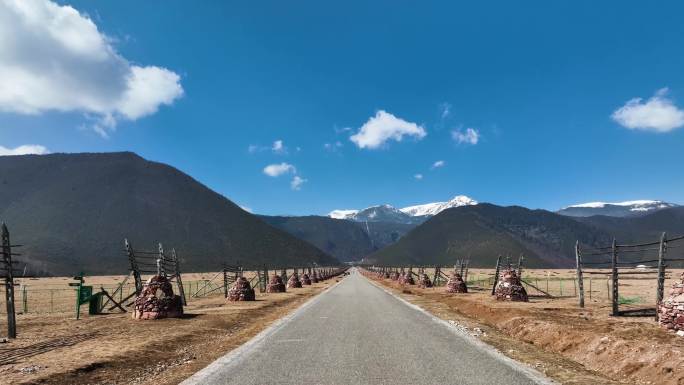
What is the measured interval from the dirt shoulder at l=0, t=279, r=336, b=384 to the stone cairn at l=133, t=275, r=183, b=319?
710 millimetres

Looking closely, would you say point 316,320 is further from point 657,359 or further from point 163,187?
point 163,187

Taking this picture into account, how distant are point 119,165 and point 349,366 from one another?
205632 millimetres

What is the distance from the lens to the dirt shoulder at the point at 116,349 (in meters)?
9.84

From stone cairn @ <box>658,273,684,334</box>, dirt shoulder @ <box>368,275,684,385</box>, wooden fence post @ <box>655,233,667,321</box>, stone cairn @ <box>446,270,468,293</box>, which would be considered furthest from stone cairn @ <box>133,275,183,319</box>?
stone cairn @ <box>446,270,468,293</box>

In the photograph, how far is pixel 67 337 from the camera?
597 inches

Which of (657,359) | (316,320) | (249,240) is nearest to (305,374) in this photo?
(657,359)

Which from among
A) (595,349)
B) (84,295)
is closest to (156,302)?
(84,295)

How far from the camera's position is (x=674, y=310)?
1304cm

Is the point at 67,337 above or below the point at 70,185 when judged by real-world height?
below

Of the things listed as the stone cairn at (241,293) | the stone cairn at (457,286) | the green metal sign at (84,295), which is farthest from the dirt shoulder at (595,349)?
the stone cairn at (457,286)

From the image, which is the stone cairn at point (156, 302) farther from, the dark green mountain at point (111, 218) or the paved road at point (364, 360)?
the dark green mountain at point (111, 218)

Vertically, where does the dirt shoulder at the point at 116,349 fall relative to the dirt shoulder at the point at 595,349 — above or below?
below

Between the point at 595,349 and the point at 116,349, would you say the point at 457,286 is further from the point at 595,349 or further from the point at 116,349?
the point at 116,349

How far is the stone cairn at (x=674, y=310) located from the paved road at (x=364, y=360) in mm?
5487
